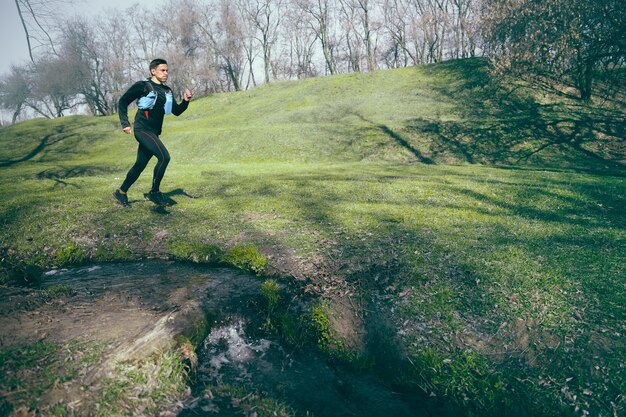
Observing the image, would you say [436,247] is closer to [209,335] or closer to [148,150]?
[209,335]

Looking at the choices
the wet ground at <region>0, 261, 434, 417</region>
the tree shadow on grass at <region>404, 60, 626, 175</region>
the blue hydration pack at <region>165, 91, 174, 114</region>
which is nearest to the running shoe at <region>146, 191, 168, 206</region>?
the blue hydration pack at <region>165, 91, 174, 114</region>

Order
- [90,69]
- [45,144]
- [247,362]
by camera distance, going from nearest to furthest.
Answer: [247,362], [45,144], [90,69]

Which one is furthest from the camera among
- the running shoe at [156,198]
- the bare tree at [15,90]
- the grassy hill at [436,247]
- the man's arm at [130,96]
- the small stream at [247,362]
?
the bare tree at [15,90]

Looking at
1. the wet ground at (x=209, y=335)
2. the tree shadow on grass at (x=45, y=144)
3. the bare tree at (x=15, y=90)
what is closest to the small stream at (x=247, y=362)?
the wet ground at (x=209, y=335)

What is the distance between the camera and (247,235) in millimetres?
9242

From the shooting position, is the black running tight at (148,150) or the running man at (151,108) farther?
the black running tight at (148,150)

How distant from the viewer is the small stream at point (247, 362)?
4.93 metres

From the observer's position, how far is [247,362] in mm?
5621

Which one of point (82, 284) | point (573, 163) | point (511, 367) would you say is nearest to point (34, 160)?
point (82, 284)

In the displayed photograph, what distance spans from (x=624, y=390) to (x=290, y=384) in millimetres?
4843

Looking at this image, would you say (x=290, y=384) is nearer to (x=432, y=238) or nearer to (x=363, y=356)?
(x=363, y=356)

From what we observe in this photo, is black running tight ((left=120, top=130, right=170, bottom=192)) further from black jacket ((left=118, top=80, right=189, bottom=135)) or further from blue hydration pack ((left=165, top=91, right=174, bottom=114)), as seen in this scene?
blue hydration pack ((left=165, top=91, right=174, bottom=114))

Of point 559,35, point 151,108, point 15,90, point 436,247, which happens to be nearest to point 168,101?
point 151,108

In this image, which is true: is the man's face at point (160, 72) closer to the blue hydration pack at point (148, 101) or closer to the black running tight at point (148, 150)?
the blue hydration pack at point (148, 101)
